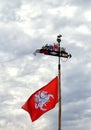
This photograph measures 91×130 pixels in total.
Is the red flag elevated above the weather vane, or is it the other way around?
the weather vane

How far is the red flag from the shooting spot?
46.1 meters

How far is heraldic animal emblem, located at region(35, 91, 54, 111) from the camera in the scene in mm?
46406

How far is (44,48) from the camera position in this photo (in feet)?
161

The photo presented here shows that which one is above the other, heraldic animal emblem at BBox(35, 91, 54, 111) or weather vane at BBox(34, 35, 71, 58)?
weather vane at BBox(34, 35, 71, 58)

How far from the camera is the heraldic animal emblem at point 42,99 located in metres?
46.4

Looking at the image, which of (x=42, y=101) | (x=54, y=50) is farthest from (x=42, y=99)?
(x=54, y=50)

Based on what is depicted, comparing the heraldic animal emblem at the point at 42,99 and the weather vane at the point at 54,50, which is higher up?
the weather vane at the point at 54,50

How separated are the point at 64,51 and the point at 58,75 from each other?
3.33 meters

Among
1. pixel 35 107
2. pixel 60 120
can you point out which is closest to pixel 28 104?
pixel 35 107

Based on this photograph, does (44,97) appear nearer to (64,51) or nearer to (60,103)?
(60,103)

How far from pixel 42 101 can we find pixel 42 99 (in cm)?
20

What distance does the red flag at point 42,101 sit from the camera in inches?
1813

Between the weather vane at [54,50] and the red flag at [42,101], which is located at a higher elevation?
the weather vane at [54,50]

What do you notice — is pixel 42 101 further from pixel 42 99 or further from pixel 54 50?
pixel 54 50
